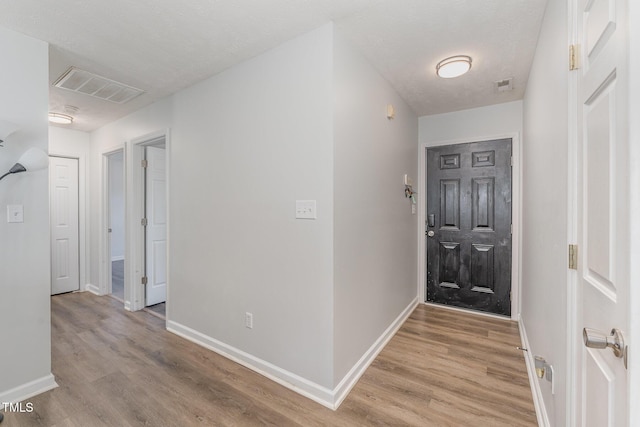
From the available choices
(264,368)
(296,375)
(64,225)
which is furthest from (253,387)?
(64,225)

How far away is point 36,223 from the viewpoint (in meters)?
1.99

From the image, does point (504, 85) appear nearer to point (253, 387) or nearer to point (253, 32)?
point (253, 32)

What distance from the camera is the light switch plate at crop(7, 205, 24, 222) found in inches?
74.1

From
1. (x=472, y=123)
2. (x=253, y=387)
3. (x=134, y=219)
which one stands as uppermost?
(x=472, y=123)

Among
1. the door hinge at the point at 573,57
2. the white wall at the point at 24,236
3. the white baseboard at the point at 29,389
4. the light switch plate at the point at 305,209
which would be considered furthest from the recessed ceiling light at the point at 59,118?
the door hinge at the point at 573,57

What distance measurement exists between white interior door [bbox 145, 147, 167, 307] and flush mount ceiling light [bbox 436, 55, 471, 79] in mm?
3289

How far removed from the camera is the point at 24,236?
1.94 meters

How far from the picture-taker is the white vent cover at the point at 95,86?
248 cm

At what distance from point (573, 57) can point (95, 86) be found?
3560 millimetres

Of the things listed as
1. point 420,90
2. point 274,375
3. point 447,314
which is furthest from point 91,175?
point 447,314

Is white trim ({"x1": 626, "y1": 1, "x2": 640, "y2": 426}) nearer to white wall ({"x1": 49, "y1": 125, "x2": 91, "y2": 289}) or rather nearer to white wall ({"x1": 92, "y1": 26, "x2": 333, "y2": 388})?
white wall ({"x1": 92, "y1": 26, "x2": 333, "y2": 388})

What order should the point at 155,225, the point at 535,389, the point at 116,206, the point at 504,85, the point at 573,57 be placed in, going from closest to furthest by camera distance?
1. the point at 573,57
2. the point at 535,389
3. the point at 504,85
4. the point at 155,225
5. the point at 116,206

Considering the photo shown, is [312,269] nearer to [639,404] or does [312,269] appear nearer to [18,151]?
[639,404]

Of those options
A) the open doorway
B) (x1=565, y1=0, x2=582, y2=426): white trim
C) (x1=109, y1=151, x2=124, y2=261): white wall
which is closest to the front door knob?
(x1=565, y1=0, x2=582, y2=426): white trim
